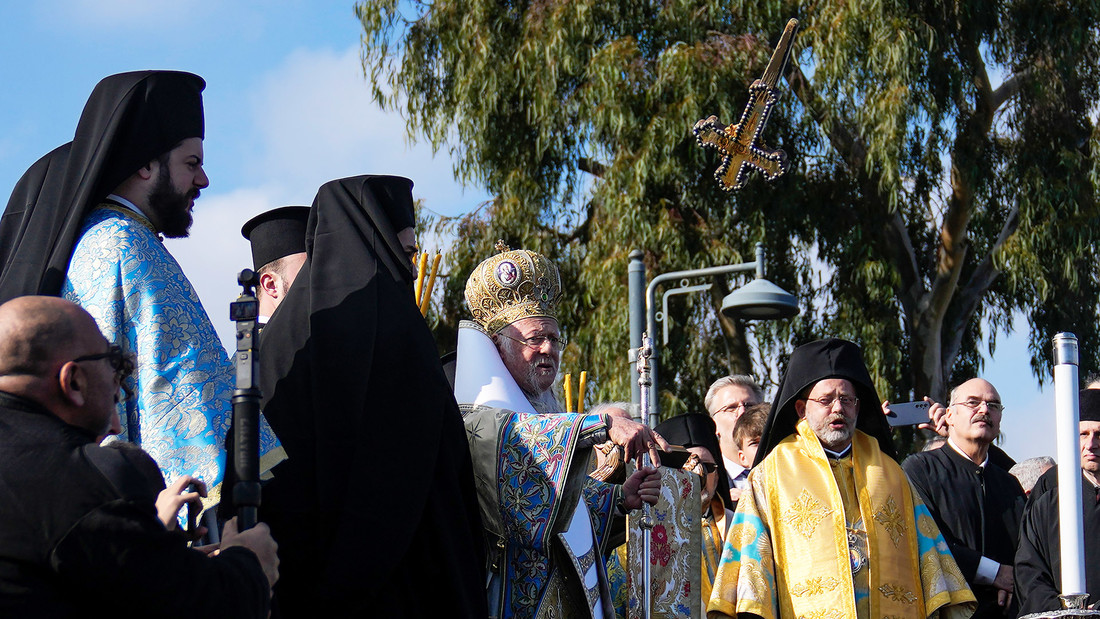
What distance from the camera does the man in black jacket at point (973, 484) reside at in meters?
7.07

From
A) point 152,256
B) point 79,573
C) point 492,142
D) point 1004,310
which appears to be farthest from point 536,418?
point 1004,310

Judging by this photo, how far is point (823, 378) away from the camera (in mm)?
6312

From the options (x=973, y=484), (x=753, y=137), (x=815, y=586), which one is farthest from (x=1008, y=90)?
(x=815, y=586)

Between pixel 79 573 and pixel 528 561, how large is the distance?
218 cm

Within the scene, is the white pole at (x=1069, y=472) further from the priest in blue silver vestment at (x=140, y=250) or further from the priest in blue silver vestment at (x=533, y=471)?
the priest in blue silver vestment at (x=140, y=250)

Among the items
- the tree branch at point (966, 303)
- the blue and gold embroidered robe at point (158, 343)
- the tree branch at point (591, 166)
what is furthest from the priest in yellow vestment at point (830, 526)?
the tree branch at point (966, 303)

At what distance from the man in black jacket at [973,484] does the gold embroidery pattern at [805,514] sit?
1.11m

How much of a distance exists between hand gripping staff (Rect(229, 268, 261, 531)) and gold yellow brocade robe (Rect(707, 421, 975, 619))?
3.13 metres

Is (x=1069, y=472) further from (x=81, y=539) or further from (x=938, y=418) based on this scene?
(x=938, y=418)

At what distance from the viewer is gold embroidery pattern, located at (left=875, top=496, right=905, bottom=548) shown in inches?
241

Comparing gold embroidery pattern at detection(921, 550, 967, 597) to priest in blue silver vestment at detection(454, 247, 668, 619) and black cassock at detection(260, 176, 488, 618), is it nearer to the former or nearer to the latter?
priest in blue silver vestment at detection(454, 247, 668, 619)

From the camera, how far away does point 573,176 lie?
17.5m

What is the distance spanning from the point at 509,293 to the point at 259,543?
2311 millimetres

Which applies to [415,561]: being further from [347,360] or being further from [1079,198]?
[1079,198]
